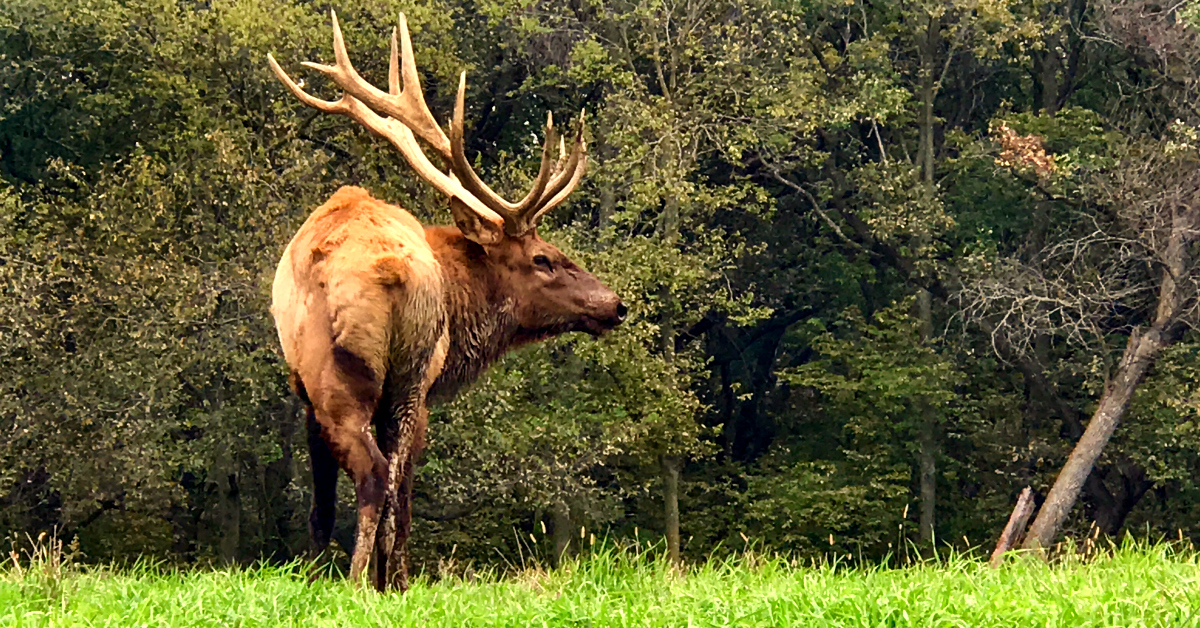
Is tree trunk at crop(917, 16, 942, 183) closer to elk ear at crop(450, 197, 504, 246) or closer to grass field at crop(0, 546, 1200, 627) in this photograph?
elk ear at crop(450, 197, 504, 246)

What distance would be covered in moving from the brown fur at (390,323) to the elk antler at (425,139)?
18 cm

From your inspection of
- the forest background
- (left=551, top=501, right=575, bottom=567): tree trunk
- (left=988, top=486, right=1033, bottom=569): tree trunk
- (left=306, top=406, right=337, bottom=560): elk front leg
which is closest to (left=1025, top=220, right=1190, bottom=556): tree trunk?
the forest background

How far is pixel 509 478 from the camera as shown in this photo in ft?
57.1

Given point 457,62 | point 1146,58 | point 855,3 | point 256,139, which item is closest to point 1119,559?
point 256,139

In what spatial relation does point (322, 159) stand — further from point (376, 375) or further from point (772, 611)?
point (772, 611)

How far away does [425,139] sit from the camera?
24.5 ft

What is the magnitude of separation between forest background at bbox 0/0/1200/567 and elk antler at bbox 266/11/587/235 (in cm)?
796

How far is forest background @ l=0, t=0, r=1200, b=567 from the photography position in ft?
55.1

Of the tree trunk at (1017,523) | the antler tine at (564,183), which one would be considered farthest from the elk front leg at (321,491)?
the tree trunk at (1017,523)

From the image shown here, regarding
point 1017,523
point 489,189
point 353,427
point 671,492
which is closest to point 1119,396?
point 671,492

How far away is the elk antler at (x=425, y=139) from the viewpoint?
7.07 metres

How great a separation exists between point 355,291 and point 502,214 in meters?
1.26

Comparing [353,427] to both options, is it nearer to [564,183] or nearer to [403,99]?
[564,183]

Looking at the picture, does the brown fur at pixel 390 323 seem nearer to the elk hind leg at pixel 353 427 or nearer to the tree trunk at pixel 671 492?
the elk hind leg at pixel 353 427
